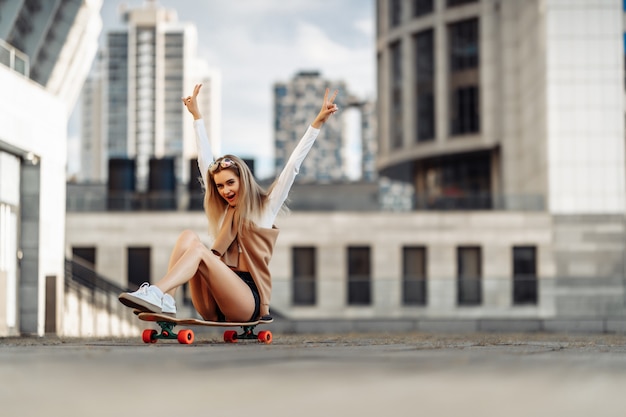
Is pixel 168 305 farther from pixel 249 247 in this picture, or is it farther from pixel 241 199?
pixel 241 199

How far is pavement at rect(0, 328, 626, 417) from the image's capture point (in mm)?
4008

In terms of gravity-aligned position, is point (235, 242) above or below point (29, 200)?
below

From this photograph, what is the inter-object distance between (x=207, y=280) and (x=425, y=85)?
44.7 m

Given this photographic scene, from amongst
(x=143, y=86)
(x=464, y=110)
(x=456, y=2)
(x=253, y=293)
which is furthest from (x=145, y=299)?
(x=143, y=86)

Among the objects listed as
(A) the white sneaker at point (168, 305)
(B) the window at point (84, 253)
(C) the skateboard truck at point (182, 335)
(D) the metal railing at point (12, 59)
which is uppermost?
(D) the metal railing at point (12, 59)

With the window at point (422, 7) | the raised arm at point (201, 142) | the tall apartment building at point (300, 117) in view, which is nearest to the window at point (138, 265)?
the window at point (422, 7)

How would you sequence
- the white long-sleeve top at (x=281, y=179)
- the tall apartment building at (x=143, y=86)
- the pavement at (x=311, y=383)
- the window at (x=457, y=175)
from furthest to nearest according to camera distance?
1. the tall apartment building at (x=143, y=86)
2. the window at (x=457, y=175)
3. the white long-sleeve top at (x=281, y=179)
4. the pavement at (x=311, y=383)

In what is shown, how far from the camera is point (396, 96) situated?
54.4 meters

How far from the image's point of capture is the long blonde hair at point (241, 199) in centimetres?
834

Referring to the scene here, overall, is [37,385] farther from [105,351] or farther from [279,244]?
[279,244]

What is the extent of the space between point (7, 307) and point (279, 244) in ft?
82.4

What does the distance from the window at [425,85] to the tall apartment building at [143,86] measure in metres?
117

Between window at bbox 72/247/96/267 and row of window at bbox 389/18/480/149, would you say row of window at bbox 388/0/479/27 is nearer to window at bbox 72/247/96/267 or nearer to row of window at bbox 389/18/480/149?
row of window at bbox 389/18/480/149

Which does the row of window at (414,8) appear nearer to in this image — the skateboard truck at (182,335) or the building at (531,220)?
the building at (531,220)
